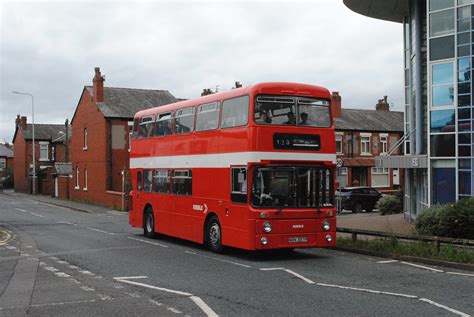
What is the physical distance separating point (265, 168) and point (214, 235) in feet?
9.06

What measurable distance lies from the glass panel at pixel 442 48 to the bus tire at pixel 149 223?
37.4ft

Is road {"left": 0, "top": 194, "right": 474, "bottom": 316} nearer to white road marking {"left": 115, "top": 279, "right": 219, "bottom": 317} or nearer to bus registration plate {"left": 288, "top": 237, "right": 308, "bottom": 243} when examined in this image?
white road marking {"left": 115, "top": 279, "right": 219, "bottom": 317}

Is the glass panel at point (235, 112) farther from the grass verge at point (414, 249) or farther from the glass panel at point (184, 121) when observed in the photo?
the grass verge at point (414, 249)

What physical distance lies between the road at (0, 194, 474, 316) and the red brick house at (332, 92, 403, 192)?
35921mm

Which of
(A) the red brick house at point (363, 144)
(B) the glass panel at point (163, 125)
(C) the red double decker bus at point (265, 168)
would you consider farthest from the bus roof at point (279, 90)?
(A) the red brick house at point (363, 144)

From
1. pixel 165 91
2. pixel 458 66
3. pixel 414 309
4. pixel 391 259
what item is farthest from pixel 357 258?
pixel 165 91

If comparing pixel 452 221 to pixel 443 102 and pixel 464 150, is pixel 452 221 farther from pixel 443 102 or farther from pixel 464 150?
pixel 443 102

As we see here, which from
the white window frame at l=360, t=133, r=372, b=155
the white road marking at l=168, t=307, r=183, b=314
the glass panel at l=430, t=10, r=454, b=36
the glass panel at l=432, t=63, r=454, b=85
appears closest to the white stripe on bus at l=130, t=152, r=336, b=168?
the white road marking at l=168, t=307, r=183, b=314

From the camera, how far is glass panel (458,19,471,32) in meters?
20.3

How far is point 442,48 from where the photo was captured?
834 inches

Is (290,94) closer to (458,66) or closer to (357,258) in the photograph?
(357,258)

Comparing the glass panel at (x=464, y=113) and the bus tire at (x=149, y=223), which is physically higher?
the glass panel at (x=464, y=113)

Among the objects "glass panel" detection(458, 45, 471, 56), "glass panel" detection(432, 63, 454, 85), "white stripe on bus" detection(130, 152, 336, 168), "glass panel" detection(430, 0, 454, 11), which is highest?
"glass panel" detection(430, 0, 454, 11)

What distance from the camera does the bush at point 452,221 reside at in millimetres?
16516
